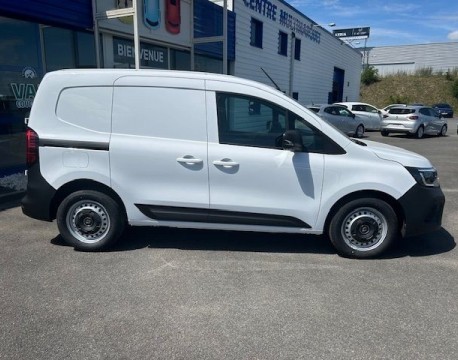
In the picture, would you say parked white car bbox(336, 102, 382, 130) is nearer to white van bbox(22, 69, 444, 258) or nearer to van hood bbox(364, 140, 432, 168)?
van hood bbox(364, 140, 432, 168)

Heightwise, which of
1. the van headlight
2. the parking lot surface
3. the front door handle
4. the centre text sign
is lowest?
the parking lot surface

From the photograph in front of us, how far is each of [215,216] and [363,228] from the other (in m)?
1.58

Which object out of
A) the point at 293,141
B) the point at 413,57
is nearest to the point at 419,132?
the point at 293,141

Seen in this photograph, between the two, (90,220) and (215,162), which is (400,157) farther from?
(90,220)

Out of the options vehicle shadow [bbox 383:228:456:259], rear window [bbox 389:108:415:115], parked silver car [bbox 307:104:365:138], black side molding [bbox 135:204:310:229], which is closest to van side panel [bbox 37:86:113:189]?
black side molding [bbox 135:204:310:229]

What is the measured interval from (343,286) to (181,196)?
1832 millimetres

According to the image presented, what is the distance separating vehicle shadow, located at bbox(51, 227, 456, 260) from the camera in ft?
14.0

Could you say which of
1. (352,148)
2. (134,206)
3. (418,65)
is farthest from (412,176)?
(418,65)

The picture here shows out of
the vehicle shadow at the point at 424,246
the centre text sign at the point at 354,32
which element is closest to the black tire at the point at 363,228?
the vehicle shadow at the point at 424,246

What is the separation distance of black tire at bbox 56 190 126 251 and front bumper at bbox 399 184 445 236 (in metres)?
3.03

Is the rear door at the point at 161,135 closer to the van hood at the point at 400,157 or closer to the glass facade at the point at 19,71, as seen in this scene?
the van hood at the point at 400,157

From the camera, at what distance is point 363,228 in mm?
3975

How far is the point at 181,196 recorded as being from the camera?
3961 mm

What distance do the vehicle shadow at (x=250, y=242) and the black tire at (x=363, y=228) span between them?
209 mm
